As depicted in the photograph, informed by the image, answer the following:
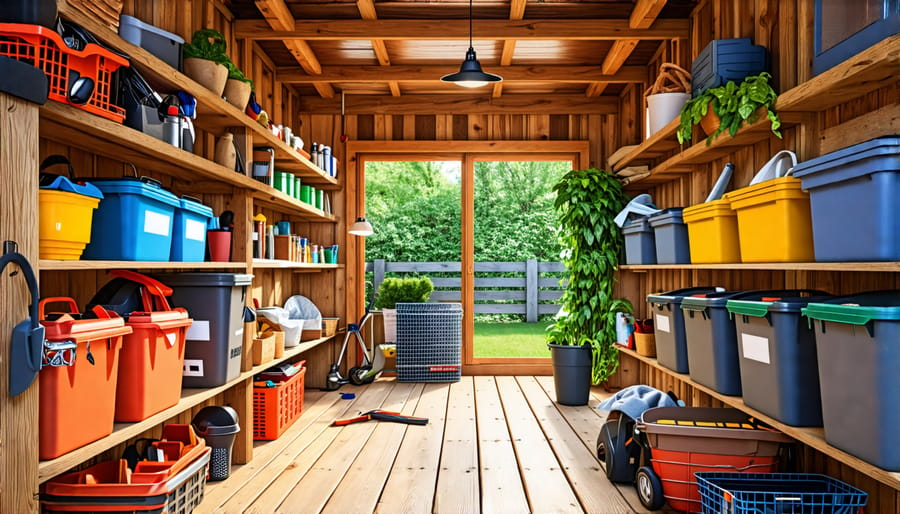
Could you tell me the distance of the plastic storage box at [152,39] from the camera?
2.54 metres

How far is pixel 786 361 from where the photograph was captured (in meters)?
2.33

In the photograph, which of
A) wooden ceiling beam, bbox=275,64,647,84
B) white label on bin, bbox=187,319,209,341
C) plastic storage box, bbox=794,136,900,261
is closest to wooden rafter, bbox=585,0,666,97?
wooden ceiling beam, bbox=275,64,647,84

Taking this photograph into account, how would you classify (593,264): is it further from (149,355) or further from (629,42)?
(149,355)

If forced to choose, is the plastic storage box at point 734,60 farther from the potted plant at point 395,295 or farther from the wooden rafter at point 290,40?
the potted plant at point 395,295

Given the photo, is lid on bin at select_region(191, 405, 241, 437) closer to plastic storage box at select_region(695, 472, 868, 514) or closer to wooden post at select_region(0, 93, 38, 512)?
wooden post at select_region(0, 93, 38, 512)

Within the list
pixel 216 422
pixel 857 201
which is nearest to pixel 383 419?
pixel 216 422

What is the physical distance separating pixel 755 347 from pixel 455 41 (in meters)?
3.41

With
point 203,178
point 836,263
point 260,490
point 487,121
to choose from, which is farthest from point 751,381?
point 487,121

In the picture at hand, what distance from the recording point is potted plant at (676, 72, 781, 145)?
2.74 m

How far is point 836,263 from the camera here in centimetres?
215

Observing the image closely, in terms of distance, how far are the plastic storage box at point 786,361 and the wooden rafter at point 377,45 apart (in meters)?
3.09

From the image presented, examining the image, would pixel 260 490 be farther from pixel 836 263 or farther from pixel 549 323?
pixel 549 323

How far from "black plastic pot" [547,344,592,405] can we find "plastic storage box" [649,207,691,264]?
1158 mm

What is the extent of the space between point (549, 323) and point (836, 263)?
431 cm
